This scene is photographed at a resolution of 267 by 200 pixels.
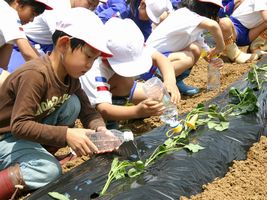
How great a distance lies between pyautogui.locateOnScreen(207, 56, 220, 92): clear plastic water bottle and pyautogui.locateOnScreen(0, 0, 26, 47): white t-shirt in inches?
87.9

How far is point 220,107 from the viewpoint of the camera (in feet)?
7.11

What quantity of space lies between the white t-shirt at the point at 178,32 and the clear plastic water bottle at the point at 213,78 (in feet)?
1.26

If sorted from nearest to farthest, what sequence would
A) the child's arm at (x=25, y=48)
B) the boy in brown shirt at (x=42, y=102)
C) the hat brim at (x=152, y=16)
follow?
the boy in brown shirt at (x=42, y=102) < the child's arm at (x=25, y=48) < the hat brim at (x=152, y=16)

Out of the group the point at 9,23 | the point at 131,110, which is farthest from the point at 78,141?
the point at 9,23

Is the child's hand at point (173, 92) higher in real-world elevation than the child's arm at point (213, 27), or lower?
lower

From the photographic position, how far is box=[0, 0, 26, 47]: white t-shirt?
2.45 meters

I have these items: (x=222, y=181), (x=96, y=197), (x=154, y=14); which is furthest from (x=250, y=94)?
(x=154, y=14)

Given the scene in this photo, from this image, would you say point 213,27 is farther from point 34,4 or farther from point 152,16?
point 34,4

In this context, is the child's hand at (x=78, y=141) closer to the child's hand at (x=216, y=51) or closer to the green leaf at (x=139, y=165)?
the green leaf at (x=139, y=165)

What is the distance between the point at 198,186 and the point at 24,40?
84.3 inches

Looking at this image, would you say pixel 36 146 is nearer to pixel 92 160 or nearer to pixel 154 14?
pixel 92 160

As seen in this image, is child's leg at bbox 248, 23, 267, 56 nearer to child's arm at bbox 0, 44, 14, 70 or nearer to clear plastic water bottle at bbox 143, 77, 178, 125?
clear plastic water bottle at bbox 143, 77, 178, 125

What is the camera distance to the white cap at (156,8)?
3.22 m

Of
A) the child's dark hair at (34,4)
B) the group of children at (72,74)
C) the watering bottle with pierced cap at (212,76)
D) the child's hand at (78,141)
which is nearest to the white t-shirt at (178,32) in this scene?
the group of children at (72,74)
